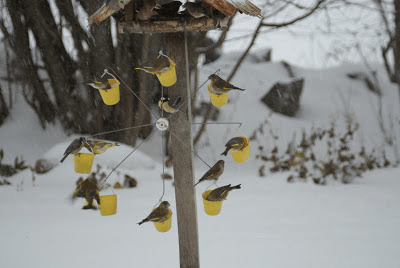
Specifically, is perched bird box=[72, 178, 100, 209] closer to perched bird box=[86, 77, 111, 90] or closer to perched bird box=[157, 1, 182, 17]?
perched bird box=[86, 77, 111, 90]

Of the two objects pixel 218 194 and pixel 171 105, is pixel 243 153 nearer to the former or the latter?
pixel 218 194

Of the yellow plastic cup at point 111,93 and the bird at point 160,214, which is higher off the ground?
the yellow plastic cup at point 111,93

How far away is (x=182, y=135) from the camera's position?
191 centimetres

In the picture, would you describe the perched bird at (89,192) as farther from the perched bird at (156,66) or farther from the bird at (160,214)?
the perched bird at (156,66)

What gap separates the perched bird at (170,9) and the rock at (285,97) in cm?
552

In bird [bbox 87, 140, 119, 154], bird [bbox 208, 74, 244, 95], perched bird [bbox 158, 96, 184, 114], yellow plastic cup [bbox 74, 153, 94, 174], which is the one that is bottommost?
yellow plastic cup [bbox 74, 153, 94, 174]

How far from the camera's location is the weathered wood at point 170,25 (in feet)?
5.94

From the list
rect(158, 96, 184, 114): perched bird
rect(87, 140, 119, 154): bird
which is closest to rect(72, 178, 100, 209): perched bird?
rect(87, 140, 119, 154): bird

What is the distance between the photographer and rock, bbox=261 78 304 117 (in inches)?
282

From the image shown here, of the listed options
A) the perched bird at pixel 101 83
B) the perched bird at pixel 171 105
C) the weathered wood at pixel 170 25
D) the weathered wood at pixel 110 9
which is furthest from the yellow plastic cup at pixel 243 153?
the weathered wood at pixel 110 9

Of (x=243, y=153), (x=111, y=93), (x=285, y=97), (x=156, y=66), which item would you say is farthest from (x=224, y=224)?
(x=285, y=97)

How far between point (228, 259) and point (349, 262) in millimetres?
734

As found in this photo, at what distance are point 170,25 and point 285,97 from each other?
18.7ft

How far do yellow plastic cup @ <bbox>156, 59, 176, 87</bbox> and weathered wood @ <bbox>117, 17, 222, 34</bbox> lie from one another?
6.8 inches
